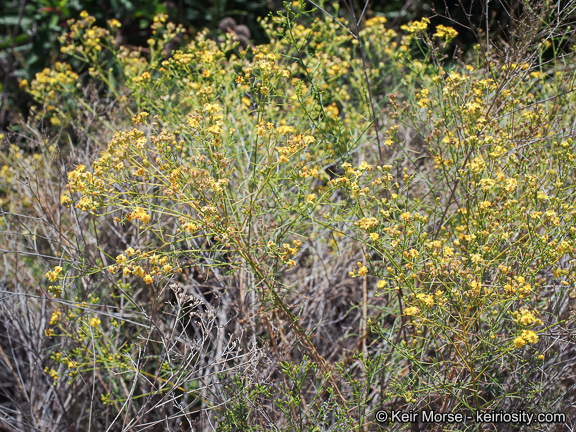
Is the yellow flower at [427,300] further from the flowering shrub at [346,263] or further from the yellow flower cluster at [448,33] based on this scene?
the yellow flower cluster at [448,33]

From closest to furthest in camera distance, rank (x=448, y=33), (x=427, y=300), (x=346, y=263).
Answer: (x=427, y=300), (x=448, y=33), (x=346, y=263)

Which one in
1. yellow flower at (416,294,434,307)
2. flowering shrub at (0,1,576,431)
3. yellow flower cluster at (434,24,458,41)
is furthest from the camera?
yellow flower cluster at (434,24,458,41)

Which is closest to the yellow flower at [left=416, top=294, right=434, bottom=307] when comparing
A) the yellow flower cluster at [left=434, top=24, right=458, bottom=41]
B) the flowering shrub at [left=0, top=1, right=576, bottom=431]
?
the flowering shrub at [left=0, top=1, right=576, bottom=431]

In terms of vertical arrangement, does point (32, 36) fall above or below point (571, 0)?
below

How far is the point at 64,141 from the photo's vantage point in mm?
3326

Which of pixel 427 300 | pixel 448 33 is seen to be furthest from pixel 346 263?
pixel 448 33

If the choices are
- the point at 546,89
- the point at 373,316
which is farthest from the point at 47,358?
the point at 546,89

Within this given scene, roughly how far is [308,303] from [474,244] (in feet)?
2.93

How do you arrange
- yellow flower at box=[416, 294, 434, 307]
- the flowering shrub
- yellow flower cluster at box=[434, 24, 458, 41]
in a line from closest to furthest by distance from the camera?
1. yellow flower at box=[416, 294, 434, 307]
2. the flowering shrub
3. yellow flower cluster at box=[434, 24, 458, 41]

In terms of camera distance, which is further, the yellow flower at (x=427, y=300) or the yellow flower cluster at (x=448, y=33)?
the yellow flower cluster at (x=448, y=33)

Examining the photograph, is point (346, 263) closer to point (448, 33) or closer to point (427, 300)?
point (427, 300)

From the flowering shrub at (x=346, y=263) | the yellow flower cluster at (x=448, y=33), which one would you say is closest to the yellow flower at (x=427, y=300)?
the flowering shrub at (x=346, y=263)

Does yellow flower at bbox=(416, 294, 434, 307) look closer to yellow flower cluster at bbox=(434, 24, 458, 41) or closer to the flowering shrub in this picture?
the flowering shrub

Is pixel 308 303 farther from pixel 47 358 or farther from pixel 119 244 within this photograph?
pixel 47 358
